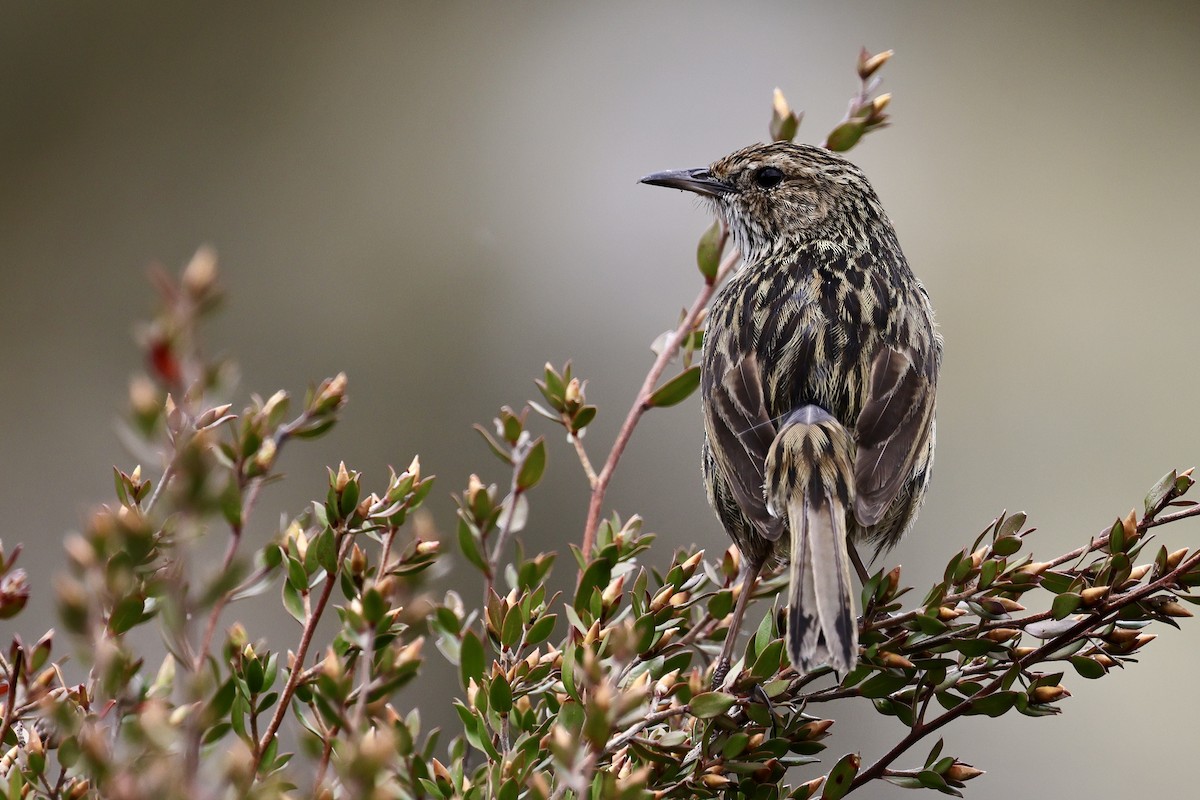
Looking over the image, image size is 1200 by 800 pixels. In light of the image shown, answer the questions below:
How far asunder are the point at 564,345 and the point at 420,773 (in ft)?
19.9

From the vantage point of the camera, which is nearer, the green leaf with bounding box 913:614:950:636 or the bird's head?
the green leaf with bounding box 913:614:950:636

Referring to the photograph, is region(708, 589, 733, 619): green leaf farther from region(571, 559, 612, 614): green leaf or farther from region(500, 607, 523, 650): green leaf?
region(500, 607, 523, 650): green leaf

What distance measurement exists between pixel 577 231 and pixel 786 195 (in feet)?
13.7

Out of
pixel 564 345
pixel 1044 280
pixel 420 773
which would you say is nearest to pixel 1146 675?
pixel 1044 280

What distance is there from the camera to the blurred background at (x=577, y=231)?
728 cm

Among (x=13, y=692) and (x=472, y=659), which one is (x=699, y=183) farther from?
(x=13, y=692)

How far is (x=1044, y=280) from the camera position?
7.92 meters

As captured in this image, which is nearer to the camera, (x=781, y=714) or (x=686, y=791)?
(x=686, y=791)

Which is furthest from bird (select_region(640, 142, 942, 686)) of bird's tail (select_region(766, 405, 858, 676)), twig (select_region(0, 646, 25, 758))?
twig (select_region(0, 646, 25, 758))

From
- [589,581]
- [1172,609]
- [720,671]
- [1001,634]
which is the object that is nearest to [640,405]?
[589,581]

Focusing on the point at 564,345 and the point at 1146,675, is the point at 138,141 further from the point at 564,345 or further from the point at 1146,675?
the point at 1146,675

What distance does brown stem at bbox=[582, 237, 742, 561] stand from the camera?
2.42m

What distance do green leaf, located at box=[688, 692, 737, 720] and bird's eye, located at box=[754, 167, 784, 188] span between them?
2714 millimetres

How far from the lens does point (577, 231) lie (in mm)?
8359
